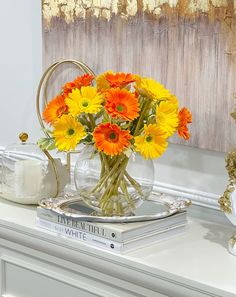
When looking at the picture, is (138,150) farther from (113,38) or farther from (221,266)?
(113,38)

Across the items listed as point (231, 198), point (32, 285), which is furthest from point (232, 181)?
point (32, 285)

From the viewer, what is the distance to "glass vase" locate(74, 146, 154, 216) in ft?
4.68

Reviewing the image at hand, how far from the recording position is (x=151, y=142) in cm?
137

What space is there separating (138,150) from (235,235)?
247 mm

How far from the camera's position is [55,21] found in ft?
6.05

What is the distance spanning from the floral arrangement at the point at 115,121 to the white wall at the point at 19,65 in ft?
1.75

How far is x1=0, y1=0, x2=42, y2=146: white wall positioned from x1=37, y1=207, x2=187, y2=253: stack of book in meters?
0.54

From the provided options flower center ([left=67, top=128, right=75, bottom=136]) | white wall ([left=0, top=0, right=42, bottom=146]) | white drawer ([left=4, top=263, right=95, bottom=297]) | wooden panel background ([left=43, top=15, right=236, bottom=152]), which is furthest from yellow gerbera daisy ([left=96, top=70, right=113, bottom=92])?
white wall ([left=0, top=0, right=42, bottom=146])

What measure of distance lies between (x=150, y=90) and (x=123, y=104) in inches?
2.9

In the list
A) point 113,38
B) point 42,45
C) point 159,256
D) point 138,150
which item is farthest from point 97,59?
point 159,256

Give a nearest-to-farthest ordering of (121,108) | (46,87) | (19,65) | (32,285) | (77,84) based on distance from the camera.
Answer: (121,108) < (77,84) < (32,285) < (46,87) < (19,65)

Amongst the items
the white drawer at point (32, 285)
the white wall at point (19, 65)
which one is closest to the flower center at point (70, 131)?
the white drawer at point (32, 285)

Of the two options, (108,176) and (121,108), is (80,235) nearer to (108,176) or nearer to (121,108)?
(108,176)

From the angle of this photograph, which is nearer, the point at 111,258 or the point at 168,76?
the point at 111,258
